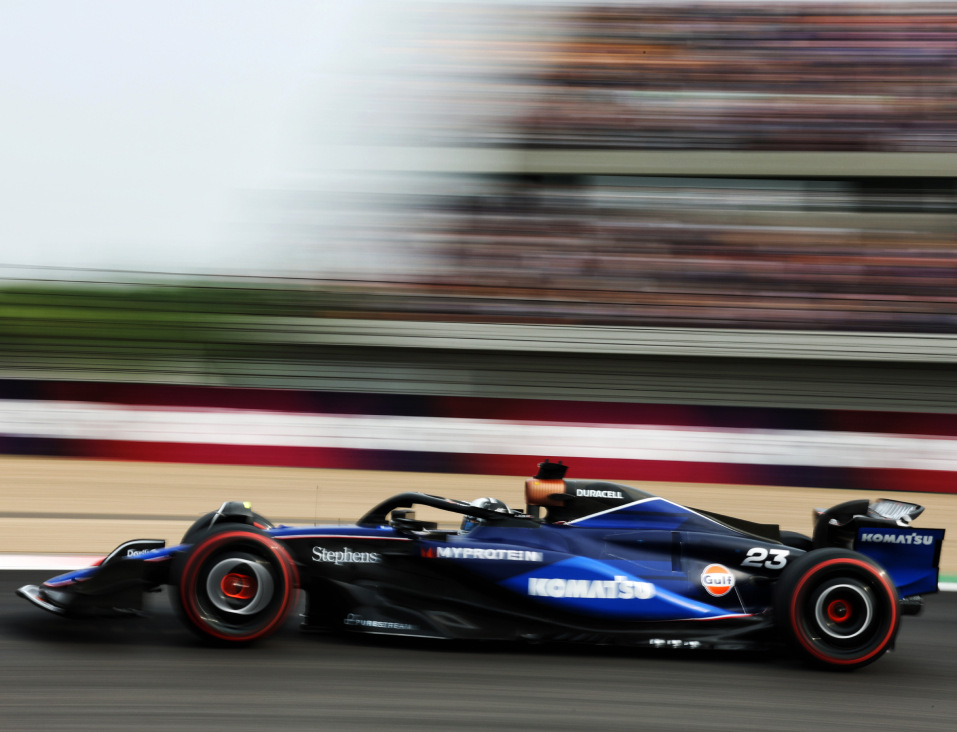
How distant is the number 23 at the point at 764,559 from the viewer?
422 centimetres

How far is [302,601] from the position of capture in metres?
4.95

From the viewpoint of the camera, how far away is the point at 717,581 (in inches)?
164

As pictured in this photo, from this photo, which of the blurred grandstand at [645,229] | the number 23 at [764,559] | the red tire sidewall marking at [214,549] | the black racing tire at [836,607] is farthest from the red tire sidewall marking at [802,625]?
the blurred grandstand at [645,229]

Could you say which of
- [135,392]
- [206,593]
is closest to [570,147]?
[135,392]

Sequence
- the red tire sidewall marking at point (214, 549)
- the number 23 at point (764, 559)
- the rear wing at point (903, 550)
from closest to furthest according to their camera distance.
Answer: the red tire sidewall marking at point (214, 549) < the number 23 at point (764, 559) < the rear wing at point (903, 550)

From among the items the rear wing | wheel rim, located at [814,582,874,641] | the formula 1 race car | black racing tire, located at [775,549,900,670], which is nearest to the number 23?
the formula 1 race car

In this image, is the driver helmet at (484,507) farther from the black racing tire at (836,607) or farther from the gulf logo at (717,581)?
the black racing tire at (836,607)

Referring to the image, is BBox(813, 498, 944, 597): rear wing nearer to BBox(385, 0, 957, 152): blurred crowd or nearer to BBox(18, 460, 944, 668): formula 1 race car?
BBox(18, 460, 944, 668): formula 1 race car

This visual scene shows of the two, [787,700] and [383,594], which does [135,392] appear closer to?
[383,594]

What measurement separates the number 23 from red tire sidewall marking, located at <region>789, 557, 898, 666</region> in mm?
182

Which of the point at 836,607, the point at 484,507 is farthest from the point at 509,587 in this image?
the point at 836,607

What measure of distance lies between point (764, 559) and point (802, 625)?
0.30 m

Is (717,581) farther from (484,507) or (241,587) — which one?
(241,587)

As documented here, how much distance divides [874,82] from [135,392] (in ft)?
35.7
